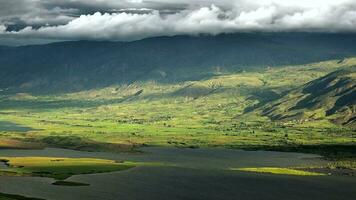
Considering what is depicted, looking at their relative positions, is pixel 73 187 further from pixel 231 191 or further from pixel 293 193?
pixel 293 193

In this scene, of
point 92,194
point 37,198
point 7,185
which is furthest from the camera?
point 7,185

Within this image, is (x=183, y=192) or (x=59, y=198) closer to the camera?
(x=59, y=198)

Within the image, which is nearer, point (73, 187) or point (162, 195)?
point (162, 195)

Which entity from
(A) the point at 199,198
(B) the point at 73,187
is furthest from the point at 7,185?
(A) the point at 199,198

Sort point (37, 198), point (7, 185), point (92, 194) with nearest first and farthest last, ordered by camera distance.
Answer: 1. point (37, 198)
2. point (92, 194)
3. point (7, 185)

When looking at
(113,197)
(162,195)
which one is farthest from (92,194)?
(162,195)

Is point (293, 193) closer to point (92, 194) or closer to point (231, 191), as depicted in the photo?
point (231, 191)

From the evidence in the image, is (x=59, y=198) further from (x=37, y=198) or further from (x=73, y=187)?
(x=73, y=187)

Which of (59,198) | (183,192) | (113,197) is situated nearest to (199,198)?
(183,192)
